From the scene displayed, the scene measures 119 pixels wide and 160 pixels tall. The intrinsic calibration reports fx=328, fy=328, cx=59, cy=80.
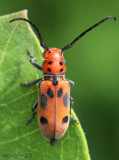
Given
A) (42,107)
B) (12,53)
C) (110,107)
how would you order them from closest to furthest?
(12,53), (42,107), (110,107)

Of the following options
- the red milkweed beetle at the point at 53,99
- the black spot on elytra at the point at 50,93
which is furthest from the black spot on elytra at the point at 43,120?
the black spot on elytra at the point at 50,93

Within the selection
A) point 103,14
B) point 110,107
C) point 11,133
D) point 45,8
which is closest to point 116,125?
point 110,107

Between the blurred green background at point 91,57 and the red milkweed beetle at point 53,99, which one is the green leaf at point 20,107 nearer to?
the red milkweed beetle at point 53,99

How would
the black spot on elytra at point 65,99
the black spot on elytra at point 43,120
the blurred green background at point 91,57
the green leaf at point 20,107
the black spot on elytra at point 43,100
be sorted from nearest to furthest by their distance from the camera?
1. the green leaf at point 20,107
2. the black spot on elytra at point 43,120
3. the black spot on elytra at point 43,100
4. the black spot on elytra at point 65,99
5. the blurred green background at point 91,57

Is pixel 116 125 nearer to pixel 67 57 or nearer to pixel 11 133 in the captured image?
pixel 67 57

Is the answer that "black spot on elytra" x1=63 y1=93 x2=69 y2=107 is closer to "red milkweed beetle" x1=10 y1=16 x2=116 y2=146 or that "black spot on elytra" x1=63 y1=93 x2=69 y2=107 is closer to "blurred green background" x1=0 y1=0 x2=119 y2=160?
"red milkweed beetle" x1=10 y1=16 x2=116 y2=146

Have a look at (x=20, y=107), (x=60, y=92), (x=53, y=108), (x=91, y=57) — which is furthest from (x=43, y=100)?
(x=91, y=57)
